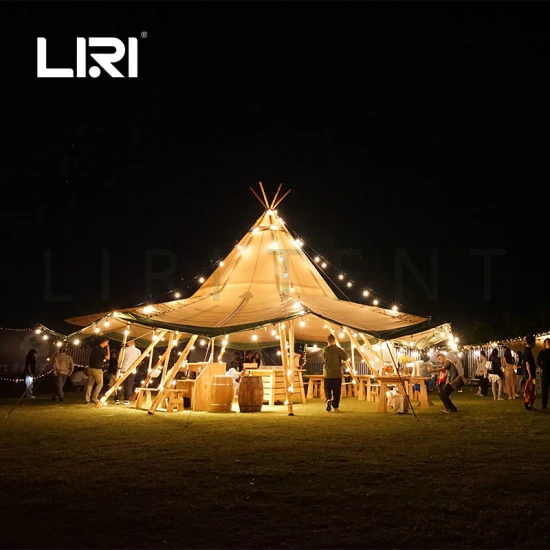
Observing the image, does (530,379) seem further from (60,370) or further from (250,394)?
(60,370)

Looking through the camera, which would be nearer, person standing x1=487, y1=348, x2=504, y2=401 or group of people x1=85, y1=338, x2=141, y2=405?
group of people x1=85, y1=338, x2=141, y2=405

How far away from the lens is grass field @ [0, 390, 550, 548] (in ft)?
11.4

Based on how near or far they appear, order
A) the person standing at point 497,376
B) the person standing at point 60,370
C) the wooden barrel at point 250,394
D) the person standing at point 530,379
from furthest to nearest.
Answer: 1. the person standing at point 497,376
2. the person standing at point 60,370
3. the wooden barrel at point 250,394
4. the person standing at point 530,379

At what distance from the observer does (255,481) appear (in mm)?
4887

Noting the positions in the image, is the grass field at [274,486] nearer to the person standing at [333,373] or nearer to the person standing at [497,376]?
the person standing at [333,373]

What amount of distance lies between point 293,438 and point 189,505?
3.58m

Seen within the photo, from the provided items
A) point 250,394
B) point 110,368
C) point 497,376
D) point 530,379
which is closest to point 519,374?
point 497,376

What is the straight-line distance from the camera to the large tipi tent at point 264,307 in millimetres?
10836

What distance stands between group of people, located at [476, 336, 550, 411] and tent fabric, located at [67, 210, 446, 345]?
2165mm

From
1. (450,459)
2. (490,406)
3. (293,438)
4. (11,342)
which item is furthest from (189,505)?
(11,342)

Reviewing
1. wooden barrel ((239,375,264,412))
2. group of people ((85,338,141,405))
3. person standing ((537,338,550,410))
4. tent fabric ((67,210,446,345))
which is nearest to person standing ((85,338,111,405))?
group of people ((85,338,141,405))

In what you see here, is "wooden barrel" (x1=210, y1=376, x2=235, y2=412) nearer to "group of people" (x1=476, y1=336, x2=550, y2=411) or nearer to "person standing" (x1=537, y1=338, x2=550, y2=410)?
"group of people" (x1=476, y1=336, x2=550, y2=411)

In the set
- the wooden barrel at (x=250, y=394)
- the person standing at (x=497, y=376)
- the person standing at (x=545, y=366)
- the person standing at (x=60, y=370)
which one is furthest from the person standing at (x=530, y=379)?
the person standing at (x=60, y=370)

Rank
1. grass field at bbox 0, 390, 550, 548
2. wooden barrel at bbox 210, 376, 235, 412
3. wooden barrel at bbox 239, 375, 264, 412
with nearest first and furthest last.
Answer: grass field at bbox 0, 390, 550, 548, wooden barrel at bbox 239, 375, 264, 412, wooden barrel at bbox 210, 376, 235, 412
